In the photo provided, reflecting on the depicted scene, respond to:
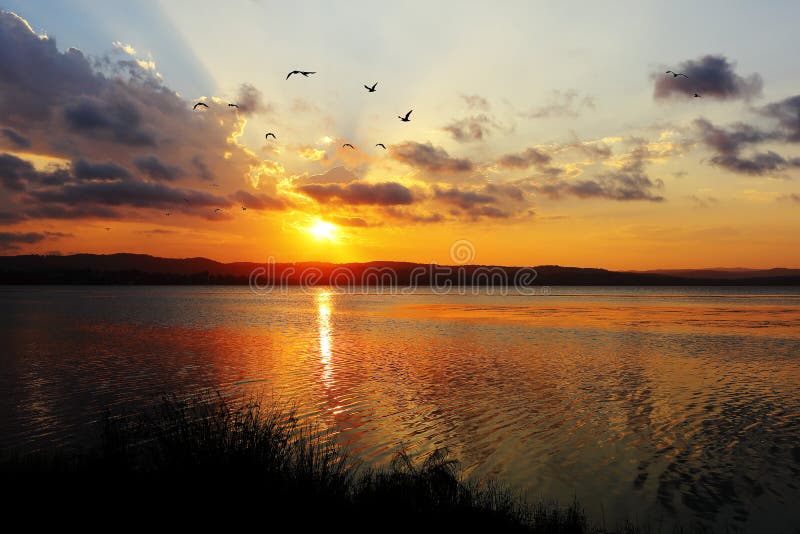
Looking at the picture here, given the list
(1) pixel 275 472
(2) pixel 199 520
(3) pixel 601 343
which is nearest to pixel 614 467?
(1) pixel 275 472

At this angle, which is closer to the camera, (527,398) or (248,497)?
(248,497)

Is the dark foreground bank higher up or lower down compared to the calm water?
higher up

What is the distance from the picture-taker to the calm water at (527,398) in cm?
1466

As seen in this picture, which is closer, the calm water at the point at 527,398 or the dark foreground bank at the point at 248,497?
the dark foreground bank at the point at 248,497

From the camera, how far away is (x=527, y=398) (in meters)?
25.1

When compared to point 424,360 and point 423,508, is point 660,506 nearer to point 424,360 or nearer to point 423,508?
point 423,508

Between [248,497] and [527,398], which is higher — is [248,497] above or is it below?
above

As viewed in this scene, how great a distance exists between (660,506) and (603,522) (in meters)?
1.91

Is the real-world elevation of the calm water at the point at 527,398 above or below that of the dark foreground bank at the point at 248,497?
below

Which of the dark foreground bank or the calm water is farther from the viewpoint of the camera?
the calm water

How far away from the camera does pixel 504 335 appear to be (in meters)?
54.7

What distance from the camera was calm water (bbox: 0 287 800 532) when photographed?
577 inches

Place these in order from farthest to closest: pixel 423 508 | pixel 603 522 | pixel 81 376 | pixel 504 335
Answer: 1. pixel 504 335
2. pixel 81 376
3. pixel 603 522
4. pixel 423 508

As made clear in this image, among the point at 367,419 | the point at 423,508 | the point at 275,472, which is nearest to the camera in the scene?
the point at 423,508
